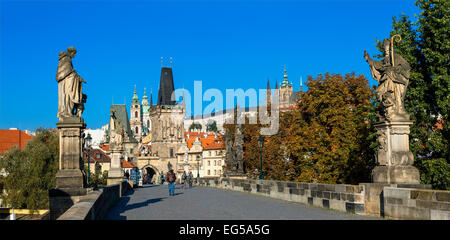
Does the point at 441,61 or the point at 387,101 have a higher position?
the point at 441,61

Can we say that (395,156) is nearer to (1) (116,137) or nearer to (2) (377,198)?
(2) (377,198)

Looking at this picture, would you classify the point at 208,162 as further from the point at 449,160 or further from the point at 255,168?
the point at 449,160

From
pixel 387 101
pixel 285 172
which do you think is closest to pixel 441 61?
pixel 387 101

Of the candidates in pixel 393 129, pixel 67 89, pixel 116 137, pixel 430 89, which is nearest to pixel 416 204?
pixel 393 129

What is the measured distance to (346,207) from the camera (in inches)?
509

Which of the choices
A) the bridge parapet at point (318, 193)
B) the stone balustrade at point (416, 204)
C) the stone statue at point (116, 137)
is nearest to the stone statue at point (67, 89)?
the bridge parapet at point (318, 193)

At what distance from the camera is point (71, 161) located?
37.2 feet

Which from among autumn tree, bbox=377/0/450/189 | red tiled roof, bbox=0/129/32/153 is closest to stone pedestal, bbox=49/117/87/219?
autumn tree, bbox=377/0/450/189

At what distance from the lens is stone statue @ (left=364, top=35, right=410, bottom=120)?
1159 centimetres

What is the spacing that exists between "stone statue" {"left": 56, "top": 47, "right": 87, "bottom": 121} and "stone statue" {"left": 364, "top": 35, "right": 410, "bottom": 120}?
24.9ft

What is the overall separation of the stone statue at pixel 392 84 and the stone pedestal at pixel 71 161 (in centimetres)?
749

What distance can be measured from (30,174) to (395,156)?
1297 inches
